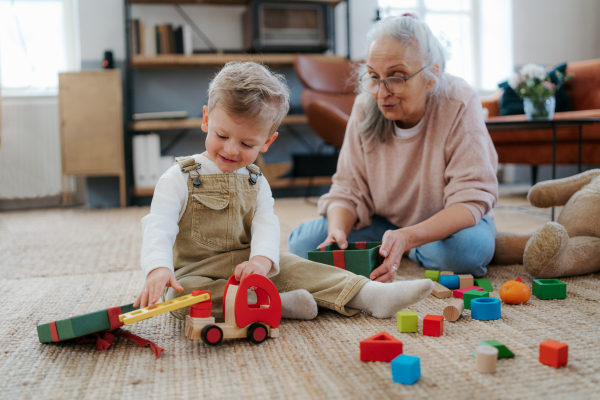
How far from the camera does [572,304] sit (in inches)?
37.5

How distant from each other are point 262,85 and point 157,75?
A: 107 inches

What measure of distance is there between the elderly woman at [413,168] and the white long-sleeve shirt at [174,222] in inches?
8.2

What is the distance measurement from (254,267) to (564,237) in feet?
2.31

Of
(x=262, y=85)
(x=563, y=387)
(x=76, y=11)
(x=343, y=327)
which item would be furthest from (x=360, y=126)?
(x=76, y=11)

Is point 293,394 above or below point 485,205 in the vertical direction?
below

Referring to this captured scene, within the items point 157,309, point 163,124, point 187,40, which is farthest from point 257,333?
point 187,40

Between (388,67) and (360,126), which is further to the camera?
(360,126)

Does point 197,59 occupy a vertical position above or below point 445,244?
above

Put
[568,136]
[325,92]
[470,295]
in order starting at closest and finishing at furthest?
1. [470,295]
2. [568,136]
3. [325,92]

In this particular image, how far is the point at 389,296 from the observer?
34.4 inches

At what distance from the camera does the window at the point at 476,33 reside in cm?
400

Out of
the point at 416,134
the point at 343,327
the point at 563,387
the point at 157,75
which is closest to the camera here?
the point at 563,387

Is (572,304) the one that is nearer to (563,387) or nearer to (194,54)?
(563,387)

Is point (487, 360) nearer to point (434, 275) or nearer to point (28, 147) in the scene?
point (434, 275)
